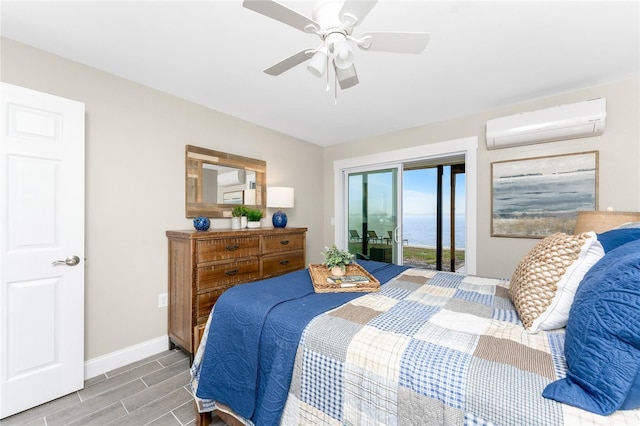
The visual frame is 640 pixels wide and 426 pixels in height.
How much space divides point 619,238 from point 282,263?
2605mm

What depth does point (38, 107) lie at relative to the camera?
177cm

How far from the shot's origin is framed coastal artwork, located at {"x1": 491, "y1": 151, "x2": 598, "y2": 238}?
250 centimetres

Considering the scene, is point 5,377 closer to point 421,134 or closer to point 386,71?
point 386,71

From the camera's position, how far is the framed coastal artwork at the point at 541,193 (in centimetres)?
250

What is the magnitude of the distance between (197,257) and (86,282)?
856 millimetres

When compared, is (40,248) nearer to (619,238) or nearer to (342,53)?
(342,53)

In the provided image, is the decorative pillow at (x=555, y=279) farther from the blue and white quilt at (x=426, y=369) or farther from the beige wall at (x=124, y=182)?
the beige wall at (x=124, y=182)

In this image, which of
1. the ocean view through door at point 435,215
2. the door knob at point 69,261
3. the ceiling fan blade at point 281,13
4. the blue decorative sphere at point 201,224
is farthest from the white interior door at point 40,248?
the ocean view through door at point 435,215

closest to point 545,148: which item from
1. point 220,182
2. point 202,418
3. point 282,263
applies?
point 282,263

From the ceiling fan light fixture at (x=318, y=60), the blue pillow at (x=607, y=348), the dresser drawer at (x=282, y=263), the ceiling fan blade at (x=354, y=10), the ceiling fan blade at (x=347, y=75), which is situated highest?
the ceiling fan blade at (x=354, y=10)

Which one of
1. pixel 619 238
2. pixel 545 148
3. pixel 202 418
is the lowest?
pixel 202 418

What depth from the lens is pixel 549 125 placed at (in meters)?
2.51

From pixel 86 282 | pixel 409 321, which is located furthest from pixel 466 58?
pixel 86 282

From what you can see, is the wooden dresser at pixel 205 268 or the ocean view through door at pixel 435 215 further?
the ocean view through door at pixel 435 215
